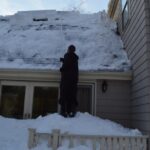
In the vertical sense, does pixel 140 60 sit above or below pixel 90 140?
above

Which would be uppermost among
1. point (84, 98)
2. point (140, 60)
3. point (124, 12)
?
point (124, 12)

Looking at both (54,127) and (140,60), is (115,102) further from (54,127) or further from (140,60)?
(54,127)

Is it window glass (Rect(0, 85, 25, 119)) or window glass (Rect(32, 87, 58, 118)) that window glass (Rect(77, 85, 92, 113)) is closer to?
window glass (Rect(32, 87, 58, 118))

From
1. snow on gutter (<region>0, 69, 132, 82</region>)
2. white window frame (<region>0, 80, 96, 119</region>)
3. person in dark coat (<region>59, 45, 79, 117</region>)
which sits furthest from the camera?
white window frame (<region>0, 80, 96, 119</region>)

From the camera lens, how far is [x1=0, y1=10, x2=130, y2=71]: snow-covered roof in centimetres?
985

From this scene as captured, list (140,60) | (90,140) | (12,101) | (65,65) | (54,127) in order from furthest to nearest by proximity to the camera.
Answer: (12,101)
(65,65)
(140,60)
(54,127)
(90,140)

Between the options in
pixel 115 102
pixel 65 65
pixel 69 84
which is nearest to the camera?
pixel 69 84

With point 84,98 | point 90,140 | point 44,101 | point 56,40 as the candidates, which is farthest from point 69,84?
point 56,40

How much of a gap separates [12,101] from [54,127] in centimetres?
267

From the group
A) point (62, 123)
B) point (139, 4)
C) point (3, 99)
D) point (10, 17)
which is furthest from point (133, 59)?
point (10, 17)

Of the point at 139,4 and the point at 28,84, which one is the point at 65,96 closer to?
the point at 28,84

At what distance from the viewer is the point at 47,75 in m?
9.53

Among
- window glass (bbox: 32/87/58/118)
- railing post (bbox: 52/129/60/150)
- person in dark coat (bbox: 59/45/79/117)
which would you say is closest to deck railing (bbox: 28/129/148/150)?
railing post (bbox: 52/129/60/150)

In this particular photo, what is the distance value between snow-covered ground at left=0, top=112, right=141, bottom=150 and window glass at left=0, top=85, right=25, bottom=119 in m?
1.13
